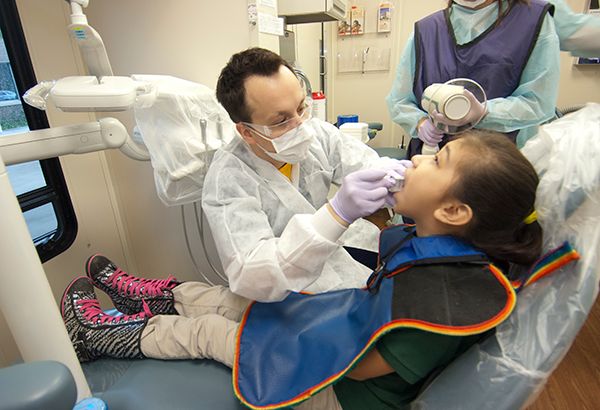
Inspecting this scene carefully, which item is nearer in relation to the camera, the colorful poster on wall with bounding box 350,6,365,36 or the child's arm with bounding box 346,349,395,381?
the child's arm with bounding box 346,349,395,381

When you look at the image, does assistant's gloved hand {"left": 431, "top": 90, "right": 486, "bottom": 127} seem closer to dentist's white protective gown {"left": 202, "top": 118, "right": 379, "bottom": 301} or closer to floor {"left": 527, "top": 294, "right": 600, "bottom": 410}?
dentist's white protective gown {"left": 202, "top": 118, "right": 379, "bottom": 301}

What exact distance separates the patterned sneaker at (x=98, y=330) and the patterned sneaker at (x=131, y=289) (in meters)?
0.06

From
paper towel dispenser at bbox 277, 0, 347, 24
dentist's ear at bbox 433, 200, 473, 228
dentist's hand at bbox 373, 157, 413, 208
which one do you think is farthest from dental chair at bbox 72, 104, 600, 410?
paper towel dispenser at bbox 277, 0, 347, 24

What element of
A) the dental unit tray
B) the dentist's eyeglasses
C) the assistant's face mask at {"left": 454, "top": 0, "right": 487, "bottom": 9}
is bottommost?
the dentist's eyeglasses

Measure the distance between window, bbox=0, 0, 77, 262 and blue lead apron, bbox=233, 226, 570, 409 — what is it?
3.61 feet

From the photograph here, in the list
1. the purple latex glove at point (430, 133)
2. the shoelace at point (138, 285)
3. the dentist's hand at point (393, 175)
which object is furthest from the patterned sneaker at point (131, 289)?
the purple latex glove at point (430, 133)

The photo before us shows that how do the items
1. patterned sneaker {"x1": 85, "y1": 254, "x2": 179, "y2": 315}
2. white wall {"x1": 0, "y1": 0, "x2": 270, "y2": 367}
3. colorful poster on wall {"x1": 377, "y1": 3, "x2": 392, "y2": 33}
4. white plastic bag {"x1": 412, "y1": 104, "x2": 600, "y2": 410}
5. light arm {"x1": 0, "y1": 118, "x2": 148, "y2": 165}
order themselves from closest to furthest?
white plastic bag {"x1": 412, "y1": 104, "x2": 600, "y2": 410}
light arm {"x1": 0, "y1": 118, "x2": 148, "y2": 165}
patterned sneaker {"x1": 85, "y1": 254, "x2": 179, "y2": 315}
white wall {"x1": 0, "y1": 0, "x2": 270, "y2": 367}
colorful poster on wall {"x1": 377, "y1": 3, "x2": 392, "y2": 33}

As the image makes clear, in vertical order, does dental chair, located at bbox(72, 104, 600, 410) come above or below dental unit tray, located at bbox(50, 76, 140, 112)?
below

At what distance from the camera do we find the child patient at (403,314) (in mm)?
682

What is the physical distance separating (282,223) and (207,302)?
37 cm

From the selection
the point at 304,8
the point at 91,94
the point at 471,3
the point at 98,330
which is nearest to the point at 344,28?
the point at 304,8

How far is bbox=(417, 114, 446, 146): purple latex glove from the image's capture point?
4.28 ft

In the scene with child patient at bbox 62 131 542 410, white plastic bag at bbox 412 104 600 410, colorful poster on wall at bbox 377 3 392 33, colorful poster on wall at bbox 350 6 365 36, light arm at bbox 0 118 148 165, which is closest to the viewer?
white plastic bag at bbox 412 104 600 410

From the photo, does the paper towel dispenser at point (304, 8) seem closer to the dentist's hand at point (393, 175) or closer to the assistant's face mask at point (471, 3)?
the assistant's face mask at point (471, 3)
